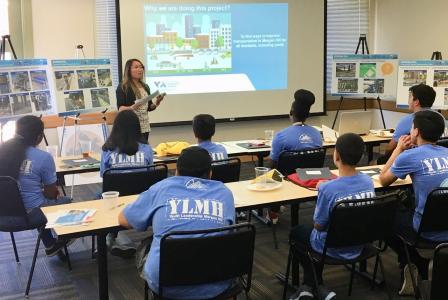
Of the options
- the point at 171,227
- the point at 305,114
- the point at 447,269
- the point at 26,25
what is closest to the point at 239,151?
the point at 305,114

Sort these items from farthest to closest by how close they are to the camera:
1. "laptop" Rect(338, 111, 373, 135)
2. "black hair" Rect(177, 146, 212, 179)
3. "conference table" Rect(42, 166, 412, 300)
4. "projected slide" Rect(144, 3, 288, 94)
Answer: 1. "projected slide" Rect(144, 3, 288, 94)
2. "laptop" Rect(338, 111, 373, 135)
3. "conference table" Rect(42, 166, 412, 300)
4. "black hair" Rect(177, 146, 212, 179)

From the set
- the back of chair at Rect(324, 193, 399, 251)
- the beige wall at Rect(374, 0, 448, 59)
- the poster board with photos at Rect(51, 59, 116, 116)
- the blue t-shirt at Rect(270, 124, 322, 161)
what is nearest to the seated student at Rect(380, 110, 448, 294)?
the back of chair at Rect(324, 193, 399, 251)

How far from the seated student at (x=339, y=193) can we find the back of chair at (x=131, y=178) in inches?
45.8

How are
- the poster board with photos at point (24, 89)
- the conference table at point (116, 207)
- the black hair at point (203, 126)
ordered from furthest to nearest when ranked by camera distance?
the poster board with photos at point (24, 89) < the black hair at point (203, 126) < the conference table at point (116, 207)

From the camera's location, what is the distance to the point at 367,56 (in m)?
7.50

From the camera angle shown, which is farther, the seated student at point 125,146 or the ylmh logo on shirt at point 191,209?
the seated student at point 125,146

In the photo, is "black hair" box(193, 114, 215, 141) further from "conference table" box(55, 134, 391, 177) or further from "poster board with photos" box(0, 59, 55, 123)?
"poster board with photos" box(0, 59, 55, 123)

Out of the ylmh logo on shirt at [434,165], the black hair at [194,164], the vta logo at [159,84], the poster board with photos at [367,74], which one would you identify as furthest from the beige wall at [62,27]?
the ylmh logo on shirt at [434,165]

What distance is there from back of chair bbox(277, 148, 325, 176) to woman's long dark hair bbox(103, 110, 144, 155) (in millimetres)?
1214

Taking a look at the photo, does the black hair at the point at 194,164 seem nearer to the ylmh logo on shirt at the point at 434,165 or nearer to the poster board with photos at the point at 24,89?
the ylmh logo on shirt at the point at 434,165

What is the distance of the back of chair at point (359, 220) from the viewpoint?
8.80ft

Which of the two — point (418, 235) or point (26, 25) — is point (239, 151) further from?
point (26, 25)

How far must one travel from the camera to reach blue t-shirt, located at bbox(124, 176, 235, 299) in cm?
221

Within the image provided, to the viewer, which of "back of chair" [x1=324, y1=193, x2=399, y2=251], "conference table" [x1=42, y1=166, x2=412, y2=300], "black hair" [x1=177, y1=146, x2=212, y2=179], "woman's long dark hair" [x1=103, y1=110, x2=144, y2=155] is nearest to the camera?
"black hair" [x1=177, y1=146, x2=212, y2=179]
